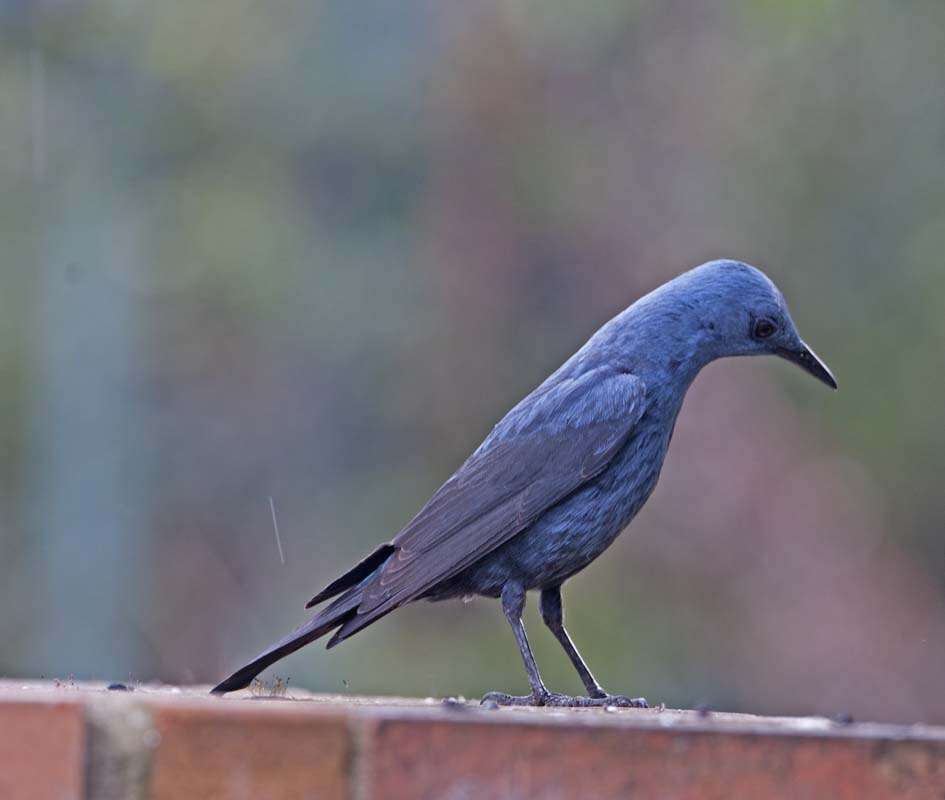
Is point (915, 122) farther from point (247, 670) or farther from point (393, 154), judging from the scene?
point (247, 670)

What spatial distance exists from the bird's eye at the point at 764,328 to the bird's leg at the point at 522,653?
107cm

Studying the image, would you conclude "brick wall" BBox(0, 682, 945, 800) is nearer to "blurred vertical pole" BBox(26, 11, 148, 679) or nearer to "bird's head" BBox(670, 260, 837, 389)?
"bird's head" BBox(670, 260, 837, 389)

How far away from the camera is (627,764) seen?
8.15 ft

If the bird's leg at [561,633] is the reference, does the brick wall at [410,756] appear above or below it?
above

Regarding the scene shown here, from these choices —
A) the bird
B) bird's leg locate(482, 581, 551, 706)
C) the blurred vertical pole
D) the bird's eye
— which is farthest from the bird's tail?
the blurred vertical pole

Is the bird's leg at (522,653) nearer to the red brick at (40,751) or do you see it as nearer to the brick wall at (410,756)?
the brick wall at (410,756)

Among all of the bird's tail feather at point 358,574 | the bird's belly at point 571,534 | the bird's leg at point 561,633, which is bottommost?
the bird's leg at point 561,633

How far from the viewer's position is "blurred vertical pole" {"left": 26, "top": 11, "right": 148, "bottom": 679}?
46.7 feet

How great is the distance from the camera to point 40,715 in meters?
2.39

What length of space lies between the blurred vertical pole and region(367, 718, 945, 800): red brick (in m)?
11.7

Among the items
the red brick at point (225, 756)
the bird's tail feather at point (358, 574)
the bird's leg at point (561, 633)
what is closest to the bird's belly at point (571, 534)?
the bird's leg at point (561, 633)

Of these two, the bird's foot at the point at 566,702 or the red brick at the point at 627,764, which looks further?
the bird's foot at the point at 566,702

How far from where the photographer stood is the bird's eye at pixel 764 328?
499 cm

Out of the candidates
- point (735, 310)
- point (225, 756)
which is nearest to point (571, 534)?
point (735, 310)
